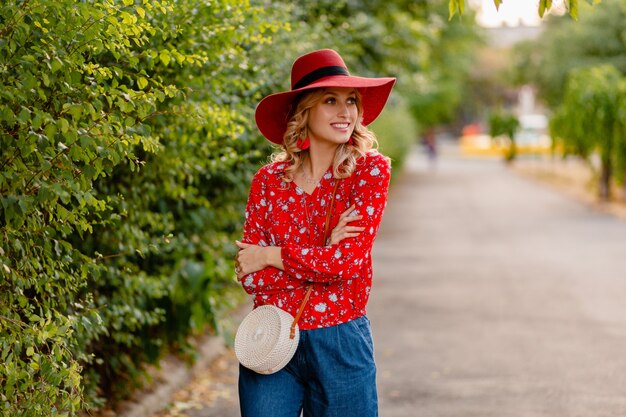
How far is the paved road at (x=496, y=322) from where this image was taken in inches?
256

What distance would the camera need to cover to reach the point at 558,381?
692 centimetres

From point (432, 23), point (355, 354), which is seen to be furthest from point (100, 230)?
point (432, 23)

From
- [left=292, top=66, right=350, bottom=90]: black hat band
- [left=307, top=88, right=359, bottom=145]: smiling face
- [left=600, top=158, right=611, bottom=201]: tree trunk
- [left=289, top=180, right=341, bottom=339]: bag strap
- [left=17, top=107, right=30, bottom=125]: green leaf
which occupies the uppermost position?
[left=292, top=66, right=350, bottom=90]: black hat band

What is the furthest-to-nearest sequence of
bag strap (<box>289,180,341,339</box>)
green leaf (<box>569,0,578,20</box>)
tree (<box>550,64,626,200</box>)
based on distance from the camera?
tree (<box>550,64,626,200</box>)
green leaf (<box>569,0,578,20</box>)
bag strap (<box>289,180,341,339</box>)

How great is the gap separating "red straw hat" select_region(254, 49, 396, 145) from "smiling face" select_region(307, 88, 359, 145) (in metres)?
0.06

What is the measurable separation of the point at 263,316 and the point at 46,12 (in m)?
1.21

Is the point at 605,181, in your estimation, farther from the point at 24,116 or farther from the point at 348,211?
the point at 24,116

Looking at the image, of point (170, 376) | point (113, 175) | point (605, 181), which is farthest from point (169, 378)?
point (605, 181)

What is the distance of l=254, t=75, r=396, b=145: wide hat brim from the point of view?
3412 millimetres

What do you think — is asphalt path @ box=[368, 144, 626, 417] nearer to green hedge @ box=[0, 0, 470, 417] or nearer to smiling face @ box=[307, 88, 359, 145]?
green hedge @ box=[0, 0, 470, 417]

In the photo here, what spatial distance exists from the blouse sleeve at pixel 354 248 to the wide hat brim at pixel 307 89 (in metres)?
0.27

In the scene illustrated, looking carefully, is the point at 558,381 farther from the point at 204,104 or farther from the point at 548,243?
the point at 548,243

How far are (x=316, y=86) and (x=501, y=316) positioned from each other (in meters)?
6.52

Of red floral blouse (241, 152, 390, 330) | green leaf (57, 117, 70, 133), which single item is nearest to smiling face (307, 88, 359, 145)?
red floral blouse (241, 152, 390, 330)
